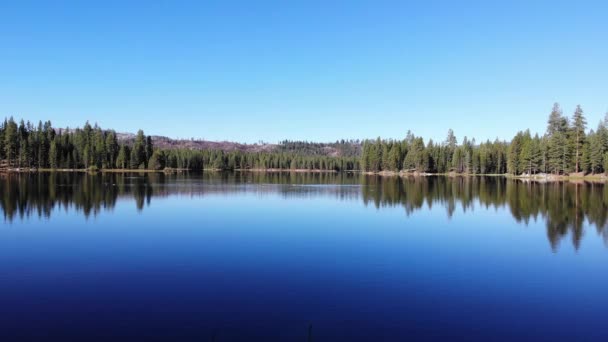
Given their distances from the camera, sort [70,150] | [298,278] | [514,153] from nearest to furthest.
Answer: [298,278], [514,153], [70,150]

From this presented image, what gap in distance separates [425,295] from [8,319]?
41.7 ft

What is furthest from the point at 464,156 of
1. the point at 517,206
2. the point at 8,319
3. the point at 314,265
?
the point at 8,319

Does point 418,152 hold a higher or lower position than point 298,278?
higher

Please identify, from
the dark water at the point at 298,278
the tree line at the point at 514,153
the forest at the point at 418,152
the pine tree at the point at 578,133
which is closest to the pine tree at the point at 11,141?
the forest at the point at 418,152

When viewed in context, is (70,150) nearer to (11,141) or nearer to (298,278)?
(11,141)

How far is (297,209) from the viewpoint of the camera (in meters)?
40.2

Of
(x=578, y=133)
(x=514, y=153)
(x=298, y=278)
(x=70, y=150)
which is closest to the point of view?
(x=298, y=278)

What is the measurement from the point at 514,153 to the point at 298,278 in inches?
4716

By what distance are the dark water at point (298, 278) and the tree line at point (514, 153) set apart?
236 feet

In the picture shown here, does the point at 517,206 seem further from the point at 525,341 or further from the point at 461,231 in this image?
the point at 525,341

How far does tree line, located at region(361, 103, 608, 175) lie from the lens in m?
94.6

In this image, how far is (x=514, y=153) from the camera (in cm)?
12019

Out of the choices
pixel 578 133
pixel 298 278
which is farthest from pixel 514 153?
pixel 298 278

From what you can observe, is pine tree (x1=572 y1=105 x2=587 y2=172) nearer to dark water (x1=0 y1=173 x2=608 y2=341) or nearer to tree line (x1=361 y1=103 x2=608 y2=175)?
tree line (x1=361 y1=103 x2=608 y2=175)
